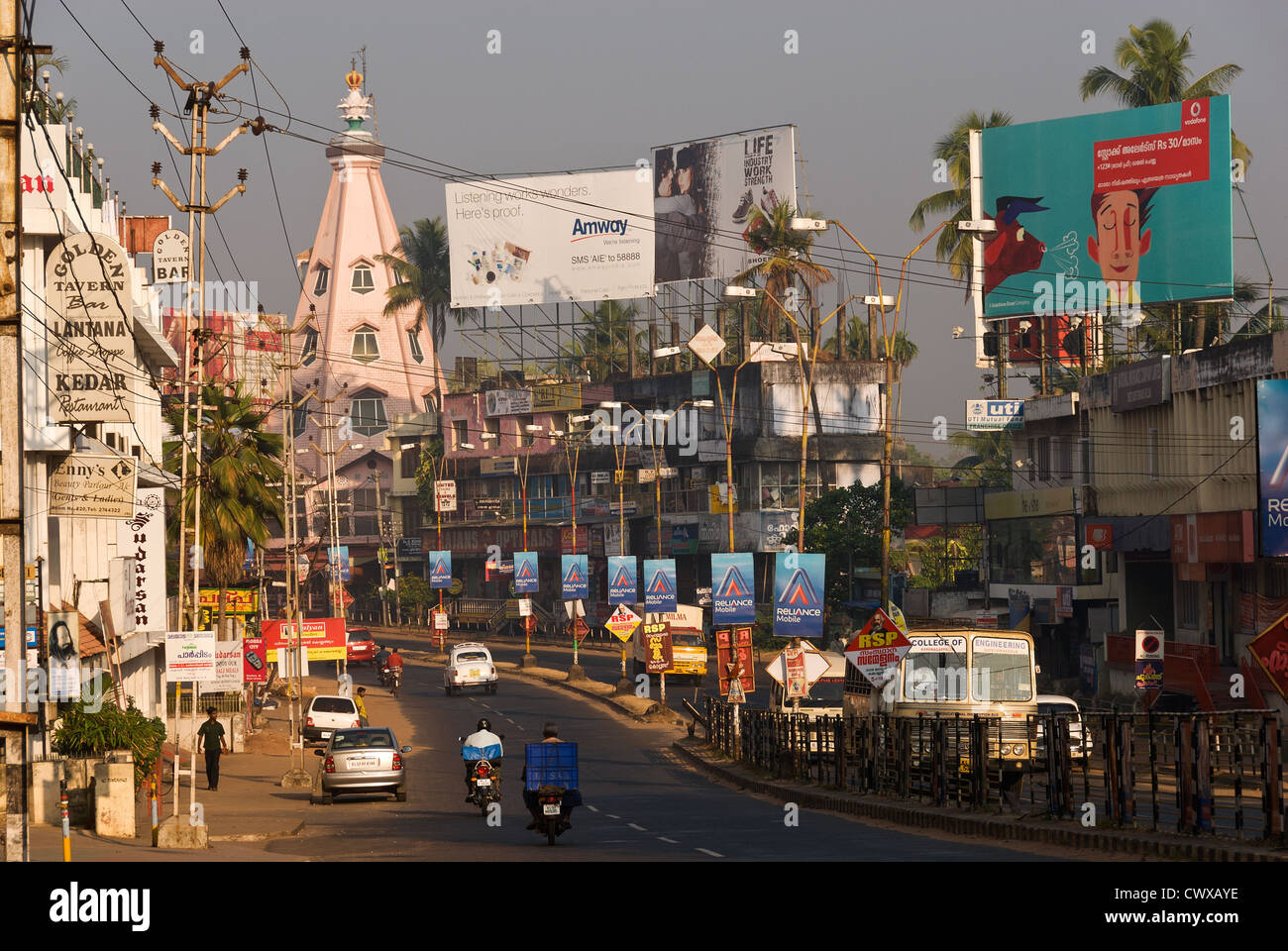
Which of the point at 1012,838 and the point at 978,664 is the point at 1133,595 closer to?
the point at 978,664

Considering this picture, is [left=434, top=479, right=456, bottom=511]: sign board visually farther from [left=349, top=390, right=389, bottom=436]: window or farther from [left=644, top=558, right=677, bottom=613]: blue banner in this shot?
[left=644, top=558, right=677, bottom=613]: blue banner

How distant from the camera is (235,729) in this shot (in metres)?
45.4

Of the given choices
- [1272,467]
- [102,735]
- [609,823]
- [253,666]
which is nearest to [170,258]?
[253,666]

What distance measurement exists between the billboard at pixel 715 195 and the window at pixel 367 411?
41.7 metres

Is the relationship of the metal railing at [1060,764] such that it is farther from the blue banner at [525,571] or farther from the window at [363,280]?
the window at [363,280]

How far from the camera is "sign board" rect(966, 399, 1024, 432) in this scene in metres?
60.5

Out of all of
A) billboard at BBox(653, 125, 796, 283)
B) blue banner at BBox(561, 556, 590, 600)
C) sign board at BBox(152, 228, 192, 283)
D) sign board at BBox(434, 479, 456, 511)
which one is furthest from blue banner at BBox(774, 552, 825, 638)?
sign board at BBox(434, 479, 456, 511)

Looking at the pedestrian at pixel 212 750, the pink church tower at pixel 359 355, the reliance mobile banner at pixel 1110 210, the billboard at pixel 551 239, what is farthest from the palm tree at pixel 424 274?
the pedestrian at pixel 212 750

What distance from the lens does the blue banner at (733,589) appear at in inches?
1833

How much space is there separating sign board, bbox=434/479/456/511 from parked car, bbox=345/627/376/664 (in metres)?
26.0

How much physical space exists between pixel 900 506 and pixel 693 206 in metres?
25.1

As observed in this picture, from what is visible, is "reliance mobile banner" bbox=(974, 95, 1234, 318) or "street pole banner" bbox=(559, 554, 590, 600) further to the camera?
"street pole banner" bbox=(559, 554, 590, 600)
